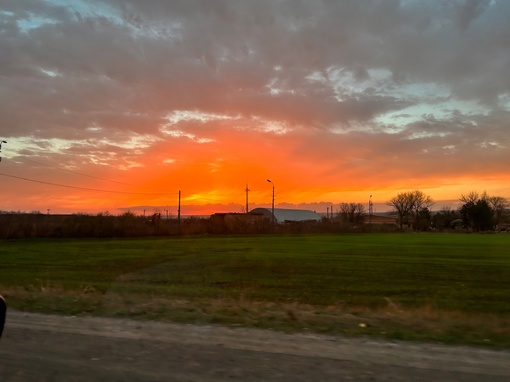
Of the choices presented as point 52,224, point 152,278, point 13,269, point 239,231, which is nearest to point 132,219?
point 52,224

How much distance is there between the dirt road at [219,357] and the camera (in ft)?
18.8

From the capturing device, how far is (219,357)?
650 cm

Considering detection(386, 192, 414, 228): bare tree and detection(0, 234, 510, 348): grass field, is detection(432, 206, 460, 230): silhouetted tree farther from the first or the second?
detection(0, 234, 510, 348): grass field

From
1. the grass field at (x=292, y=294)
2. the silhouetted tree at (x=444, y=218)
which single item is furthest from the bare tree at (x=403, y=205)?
the grass field at (x=292, y=294)

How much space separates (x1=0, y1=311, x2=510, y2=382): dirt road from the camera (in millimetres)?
5727

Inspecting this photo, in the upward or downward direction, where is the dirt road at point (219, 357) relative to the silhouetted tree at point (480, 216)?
downward

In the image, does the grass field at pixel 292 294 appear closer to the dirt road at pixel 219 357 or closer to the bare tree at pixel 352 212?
the dirt road at pixel 219 357

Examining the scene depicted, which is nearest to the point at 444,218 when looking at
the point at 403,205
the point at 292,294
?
the point at 403,205

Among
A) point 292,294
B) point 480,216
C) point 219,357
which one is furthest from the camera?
point 480,216

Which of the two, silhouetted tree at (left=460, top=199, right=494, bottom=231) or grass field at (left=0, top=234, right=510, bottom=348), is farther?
silhouetted tree at (left=460, top=199, right=494, bottom=231)

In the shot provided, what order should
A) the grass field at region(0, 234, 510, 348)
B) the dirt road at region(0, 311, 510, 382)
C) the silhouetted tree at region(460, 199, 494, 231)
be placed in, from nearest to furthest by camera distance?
the dirt road at region(0, 311, 510, 382) < the grass field at region(0, 234, 510, 348) < the silhouetted tree at region(460, 199, 494, 231)

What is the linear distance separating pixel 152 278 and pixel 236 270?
6283mm

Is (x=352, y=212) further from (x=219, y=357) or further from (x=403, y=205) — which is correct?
(x=219, y=357)

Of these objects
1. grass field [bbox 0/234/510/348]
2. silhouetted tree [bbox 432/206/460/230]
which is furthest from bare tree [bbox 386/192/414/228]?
grass field [bbox 0/234/510/348]
